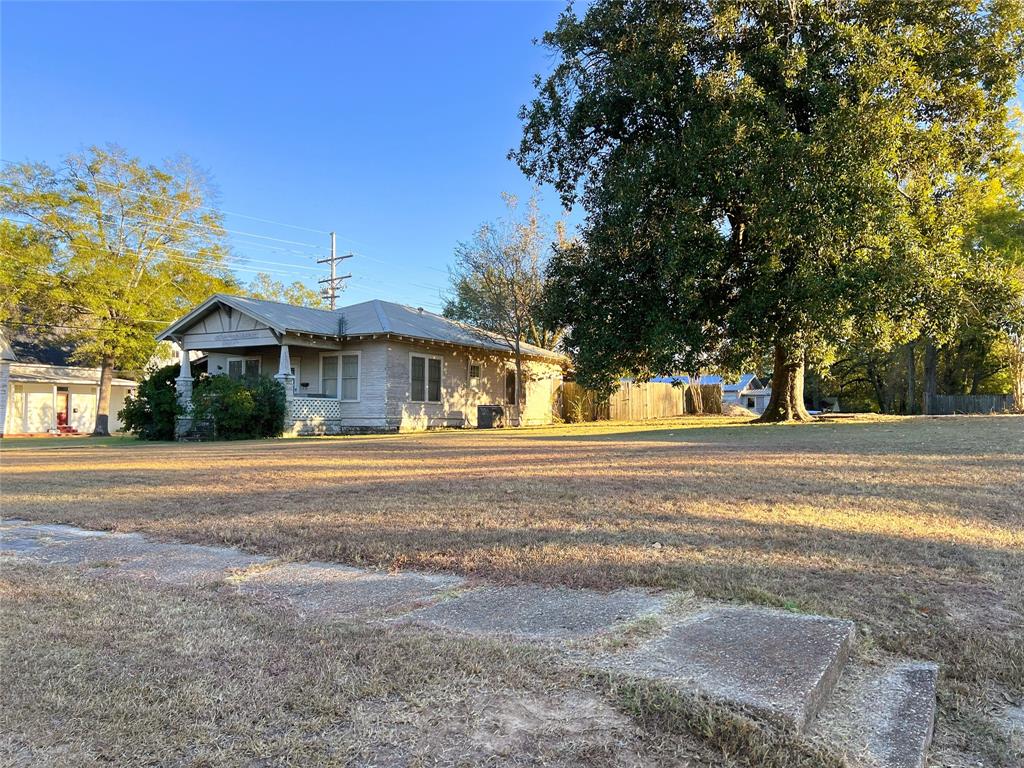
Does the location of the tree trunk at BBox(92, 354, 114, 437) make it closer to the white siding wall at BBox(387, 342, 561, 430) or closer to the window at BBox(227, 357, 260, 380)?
the window at BBox(227, 357, 260, 380)

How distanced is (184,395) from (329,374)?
13.7 ft

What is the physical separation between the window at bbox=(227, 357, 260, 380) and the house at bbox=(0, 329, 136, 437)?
26.5 feet

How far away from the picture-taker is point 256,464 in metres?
9.96

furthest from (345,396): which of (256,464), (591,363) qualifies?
(256,464)

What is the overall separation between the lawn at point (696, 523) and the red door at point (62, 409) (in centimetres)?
2383

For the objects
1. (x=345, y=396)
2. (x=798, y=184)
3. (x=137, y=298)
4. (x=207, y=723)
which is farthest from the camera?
(x=137, y=298)

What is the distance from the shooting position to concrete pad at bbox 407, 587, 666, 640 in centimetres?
287

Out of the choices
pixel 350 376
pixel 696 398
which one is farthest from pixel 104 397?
pixel 696 398

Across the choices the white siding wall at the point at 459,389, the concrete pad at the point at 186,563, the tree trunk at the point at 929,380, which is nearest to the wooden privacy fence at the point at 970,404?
the tree trunk at the point at 929,380

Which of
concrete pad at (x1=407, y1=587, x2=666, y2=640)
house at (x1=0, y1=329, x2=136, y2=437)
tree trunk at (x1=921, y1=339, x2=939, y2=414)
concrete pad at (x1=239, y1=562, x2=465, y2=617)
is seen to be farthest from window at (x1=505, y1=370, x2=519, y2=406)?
tree trunk at (x1=921, y1=339, x2=939, y2=414)

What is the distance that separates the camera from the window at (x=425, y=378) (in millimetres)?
21000

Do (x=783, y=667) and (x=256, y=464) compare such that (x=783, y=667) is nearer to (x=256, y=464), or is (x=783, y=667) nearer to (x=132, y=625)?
(x=132, y=625)

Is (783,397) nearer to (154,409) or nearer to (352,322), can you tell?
(352,322)

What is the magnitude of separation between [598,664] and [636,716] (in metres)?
0.36
